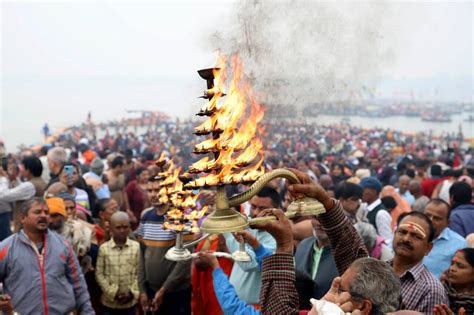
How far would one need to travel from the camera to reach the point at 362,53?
7.45 meters

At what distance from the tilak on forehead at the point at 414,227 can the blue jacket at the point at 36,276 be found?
2.75 meters

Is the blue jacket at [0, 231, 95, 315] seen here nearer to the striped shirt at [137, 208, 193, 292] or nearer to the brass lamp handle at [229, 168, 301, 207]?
the striped shirt at [137, 208, 193, 292]

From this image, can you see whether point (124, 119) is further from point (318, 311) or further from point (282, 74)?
point (318, 311)

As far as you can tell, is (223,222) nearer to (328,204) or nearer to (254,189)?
(254,189)

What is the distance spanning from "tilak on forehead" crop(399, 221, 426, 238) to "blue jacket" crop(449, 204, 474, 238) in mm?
2520

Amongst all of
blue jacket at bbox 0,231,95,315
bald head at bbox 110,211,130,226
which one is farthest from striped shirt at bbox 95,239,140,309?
blue jacket at bbox 0,231,95,315

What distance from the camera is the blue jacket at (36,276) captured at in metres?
3.83

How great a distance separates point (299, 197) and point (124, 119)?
27.1 metres

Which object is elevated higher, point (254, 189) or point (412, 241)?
point (254, 189)

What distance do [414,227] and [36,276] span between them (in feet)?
9.68

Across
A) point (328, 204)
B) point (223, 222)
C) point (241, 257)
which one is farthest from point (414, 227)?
point (223, 222)

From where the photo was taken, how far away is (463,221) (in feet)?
18.1

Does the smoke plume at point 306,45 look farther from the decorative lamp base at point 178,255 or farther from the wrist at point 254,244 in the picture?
the decorative lamp base at point 178,255

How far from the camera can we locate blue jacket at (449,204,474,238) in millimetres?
5477
